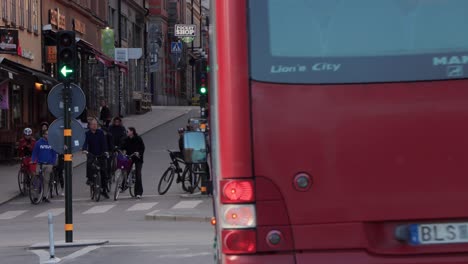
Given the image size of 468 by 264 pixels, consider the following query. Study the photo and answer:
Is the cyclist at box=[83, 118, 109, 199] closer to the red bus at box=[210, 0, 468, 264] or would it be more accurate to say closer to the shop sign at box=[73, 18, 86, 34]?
the red bus at box=[210, 0, 468, 264]

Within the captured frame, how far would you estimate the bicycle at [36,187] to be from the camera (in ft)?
72.6

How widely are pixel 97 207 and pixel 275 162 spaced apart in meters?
16.8

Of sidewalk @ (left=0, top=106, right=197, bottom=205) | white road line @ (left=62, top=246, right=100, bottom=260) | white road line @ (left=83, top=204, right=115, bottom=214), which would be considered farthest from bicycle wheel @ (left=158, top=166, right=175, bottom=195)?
white road line @ (left=62, top=246, right=100, bottom=260)

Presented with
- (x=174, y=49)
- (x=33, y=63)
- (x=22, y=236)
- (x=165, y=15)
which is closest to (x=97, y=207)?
(x=22, y=236)

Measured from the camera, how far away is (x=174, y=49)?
69.3m

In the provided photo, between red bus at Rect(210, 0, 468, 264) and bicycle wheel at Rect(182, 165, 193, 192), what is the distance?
17.4 meters

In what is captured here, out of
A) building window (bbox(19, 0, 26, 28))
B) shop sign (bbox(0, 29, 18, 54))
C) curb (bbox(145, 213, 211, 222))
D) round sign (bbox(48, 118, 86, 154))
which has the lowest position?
curb (bbox(145, 213, 211, 222))

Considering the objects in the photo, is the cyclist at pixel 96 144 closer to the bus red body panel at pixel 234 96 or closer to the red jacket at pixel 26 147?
the red jacket at pixel 26 147

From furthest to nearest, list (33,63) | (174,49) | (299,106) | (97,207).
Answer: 1. (174,49)
2. (33,63)
3. (97,207)
4. (299,106)

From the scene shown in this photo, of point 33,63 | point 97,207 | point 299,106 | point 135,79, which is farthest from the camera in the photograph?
point 135,79

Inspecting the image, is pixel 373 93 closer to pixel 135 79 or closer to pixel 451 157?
pixel 451 157

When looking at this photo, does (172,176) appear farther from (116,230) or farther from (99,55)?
(99,55)

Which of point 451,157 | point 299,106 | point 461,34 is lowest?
point 451,157

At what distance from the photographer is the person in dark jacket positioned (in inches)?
870
